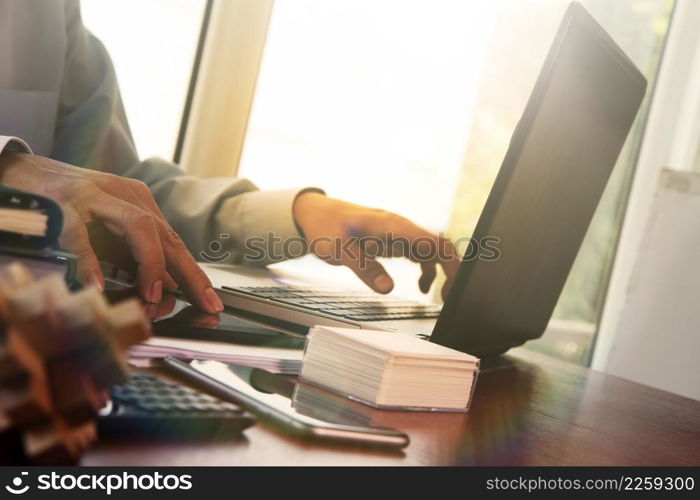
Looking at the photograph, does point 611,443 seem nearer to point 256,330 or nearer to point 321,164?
point 256,330

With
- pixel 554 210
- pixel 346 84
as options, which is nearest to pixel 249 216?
pixel 554 210

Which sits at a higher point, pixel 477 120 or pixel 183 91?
pixel 477 120

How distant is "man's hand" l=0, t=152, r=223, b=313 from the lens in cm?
71

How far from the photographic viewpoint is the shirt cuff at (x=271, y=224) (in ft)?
3.97

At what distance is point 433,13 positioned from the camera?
2.34 metres

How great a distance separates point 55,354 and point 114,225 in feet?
1.62

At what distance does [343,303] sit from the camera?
0.88m

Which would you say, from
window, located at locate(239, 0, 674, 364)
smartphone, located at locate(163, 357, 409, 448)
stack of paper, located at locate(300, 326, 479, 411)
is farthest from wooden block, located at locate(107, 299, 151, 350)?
window, located at locate(239, 0, 674, 364)

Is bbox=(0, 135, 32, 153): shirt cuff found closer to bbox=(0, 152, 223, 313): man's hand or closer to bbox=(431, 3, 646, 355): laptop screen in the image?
bbox=(0, 152, 223, 313): man's hand

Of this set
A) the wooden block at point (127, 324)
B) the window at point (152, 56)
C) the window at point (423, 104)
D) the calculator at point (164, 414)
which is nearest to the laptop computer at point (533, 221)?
the calculator at point (164, 414)

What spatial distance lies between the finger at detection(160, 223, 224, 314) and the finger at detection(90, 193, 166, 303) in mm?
12

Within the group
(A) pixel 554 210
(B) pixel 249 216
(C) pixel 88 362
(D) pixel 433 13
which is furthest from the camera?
(D) pixel 433 13

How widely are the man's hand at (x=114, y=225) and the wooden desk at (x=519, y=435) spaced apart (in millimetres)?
289
